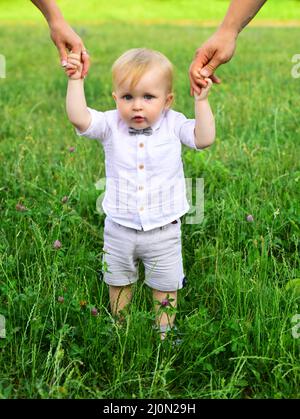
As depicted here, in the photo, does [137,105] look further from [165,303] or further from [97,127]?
[165,303]

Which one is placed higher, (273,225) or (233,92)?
(233,92)

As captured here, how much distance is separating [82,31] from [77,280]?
10616 mm

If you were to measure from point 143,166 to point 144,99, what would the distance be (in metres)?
0.27

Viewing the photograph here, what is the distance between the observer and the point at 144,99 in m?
2.47

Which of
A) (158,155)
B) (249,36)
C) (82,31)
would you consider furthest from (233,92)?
(82,31)

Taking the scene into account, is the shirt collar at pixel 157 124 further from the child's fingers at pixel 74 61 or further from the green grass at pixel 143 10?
the green grass at pixel 143 10

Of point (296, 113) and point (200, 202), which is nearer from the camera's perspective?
point (200, 202)

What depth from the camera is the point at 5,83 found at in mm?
7012

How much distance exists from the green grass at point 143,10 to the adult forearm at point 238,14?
55.6ft

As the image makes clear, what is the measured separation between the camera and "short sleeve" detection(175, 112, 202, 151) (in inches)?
98.7

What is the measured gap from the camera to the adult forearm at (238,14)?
8.50 feet

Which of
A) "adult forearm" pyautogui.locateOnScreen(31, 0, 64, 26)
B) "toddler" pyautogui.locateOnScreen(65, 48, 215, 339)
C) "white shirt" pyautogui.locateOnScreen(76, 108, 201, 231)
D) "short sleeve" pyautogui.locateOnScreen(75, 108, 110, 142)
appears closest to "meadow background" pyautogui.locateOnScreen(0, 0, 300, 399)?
"toddler" pyautogui.locateOnScreen(65, 48, 215, 339)

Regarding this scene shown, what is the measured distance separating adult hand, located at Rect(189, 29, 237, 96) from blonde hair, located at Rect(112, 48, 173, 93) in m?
0.12

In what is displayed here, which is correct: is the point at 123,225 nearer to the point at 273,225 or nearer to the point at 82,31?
the point at 273,225
